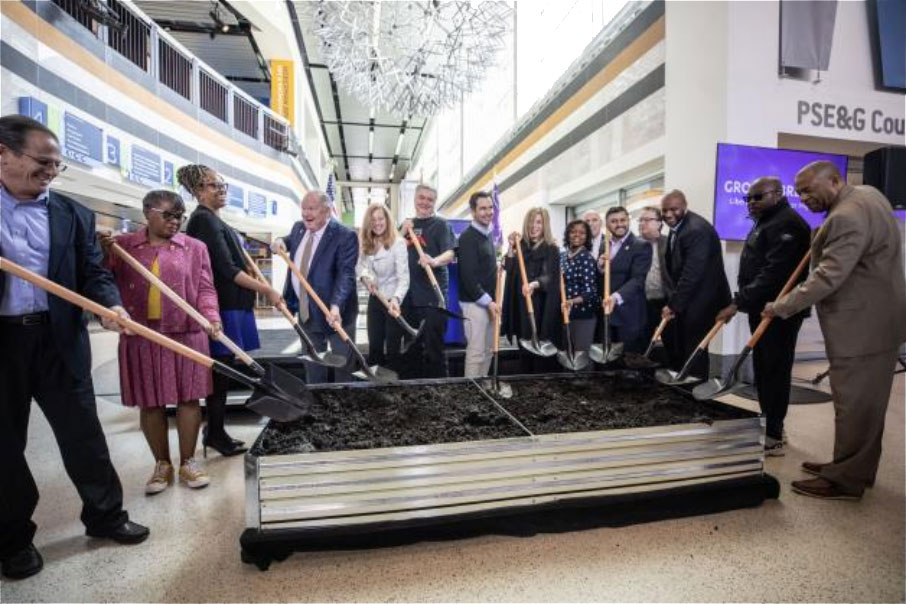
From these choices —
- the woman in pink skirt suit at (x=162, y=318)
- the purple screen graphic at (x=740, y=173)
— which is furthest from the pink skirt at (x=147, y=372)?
the purple screen graphic at (x=740, y=173)

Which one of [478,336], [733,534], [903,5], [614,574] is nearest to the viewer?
[614,574]

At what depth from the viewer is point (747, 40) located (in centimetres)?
433

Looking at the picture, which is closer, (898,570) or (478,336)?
(898,570)

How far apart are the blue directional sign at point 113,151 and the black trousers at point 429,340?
5391mm

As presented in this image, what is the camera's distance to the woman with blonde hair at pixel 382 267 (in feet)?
10.5

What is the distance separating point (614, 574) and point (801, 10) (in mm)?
5406

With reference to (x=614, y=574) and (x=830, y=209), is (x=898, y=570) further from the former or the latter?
(x=830, y=209)

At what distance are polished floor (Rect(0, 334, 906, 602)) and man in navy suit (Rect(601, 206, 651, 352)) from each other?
5.20ft

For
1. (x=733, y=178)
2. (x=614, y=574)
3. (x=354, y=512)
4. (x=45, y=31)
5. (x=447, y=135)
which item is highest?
(x=447, y=135)

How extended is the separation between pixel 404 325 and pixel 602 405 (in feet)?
4.66

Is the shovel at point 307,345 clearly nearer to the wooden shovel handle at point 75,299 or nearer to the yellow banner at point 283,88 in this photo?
the wooden shovel handle at point 75,299

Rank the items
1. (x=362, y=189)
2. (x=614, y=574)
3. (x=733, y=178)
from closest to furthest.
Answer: (x=614, y=574) → (x=733, y=178) → (x=362, y=189)

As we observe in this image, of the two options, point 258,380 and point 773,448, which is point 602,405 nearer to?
point 773,448

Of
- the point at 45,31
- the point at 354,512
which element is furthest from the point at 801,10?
the point at 45,31
